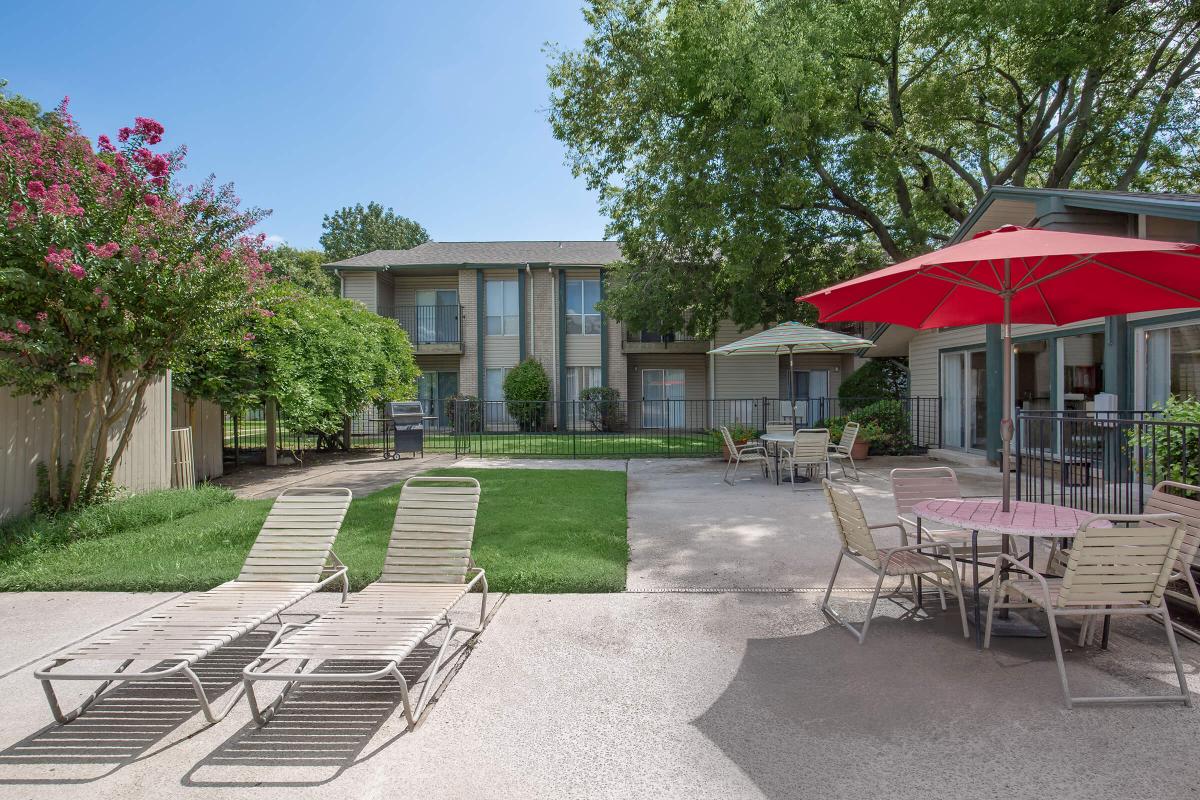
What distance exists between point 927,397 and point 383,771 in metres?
15.9

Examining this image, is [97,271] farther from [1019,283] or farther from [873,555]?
[1019,283]

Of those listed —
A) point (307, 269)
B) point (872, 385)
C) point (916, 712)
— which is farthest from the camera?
point (307, 269)

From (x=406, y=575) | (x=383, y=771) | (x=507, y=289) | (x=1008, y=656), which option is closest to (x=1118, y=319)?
(x=1008, y=656)

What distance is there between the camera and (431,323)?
25.3m

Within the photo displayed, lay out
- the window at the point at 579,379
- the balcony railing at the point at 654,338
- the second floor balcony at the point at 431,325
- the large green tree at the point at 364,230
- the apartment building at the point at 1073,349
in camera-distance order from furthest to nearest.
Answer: the large green tree at the point at 364,230, the window at the point at 579,379, the second floor balcony at the point at 431,325, the balcony railing at the point at 654,338, the apartment building at the point at 1073,349

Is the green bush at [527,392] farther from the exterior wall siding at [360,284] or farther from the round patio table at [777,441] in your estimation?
the round patio table at [777,441]

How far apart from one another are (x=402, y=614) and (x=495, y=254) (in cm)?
2325

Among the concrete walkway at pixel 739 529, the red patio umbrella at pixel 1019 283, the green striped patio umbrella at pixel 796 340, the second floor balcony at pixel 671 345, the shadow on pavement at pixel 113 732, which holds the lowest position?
the shadow on pavement at pixel 113 732

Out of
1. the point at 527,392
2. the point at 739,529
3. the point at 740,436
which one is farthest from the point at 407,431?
the point at 739,529

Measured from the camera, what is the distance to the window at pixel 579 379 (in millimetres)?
24719

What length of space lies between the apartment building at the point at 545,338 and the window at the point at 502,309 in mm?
39

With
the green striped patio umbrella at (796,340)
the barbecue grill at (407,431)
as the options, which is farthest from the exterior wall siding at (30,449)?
the green striped patio umbrella at (796,340)

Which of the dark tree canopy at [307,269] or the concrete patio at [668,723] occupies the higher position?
the dark tree canopy at [307,269]

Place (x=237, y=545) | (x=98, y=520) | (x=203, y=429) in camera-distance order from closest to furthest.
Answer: (x=237, y=545) < (x=98, y=520) < (x=203, y=429)
